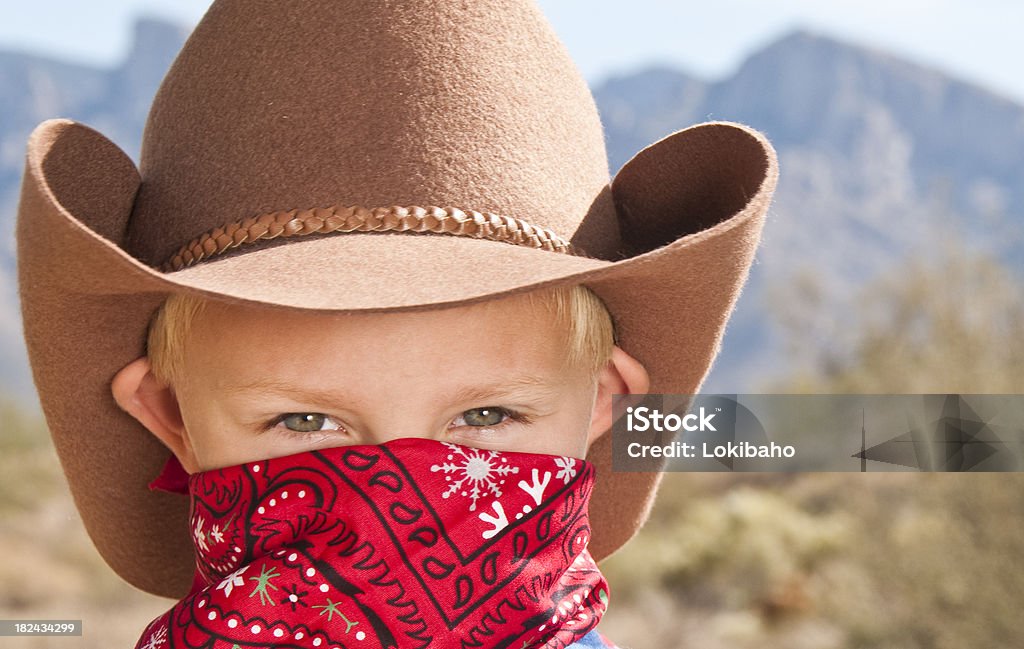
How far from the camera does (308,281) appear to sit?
149cm

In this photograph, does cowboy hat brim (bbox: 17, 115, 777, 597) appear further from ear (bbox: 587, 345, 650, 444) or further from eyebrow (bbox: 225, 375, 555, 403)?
eyebrow (bbox: 225, 375, 555, 403)

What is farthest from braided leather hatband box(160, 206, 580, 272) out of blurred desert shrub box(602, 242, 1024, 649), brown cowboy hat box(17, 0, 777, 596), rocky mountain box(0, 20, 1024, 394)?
rocky mountain box(0, 20, 1024, 394)

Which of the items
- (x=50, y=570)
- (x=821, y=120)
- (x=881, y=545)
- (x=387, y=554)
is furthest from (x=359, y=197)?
(x=821, y=120)

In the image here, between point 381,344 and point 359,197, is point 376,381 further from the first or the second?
point 359,197

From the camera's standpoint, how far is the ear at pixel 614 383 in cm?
192

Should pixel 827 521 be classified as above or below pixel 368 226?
above

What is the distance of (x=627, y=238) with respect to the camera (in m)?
1.99

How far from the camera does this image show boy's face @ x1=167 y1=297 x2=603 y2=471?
63.2 inches

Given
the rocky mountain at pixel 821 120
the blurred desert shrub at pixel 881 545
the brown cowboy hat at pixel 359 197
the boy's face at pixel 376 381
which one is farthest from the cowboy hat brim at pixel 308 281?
the rocky mountain at pixel 821 120

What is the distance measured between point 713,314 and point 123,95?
401 feet

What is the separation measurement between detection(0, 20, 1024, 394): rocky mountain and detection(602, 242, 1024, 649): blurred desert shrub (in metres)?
71.9

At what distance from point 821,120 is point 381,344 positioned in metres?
126

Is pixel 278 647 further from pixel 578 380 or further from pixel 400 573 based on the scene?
pixel 578 380

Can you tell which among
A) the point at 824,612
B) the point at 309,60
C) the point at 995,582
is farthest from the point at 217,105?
the point at 824,612
